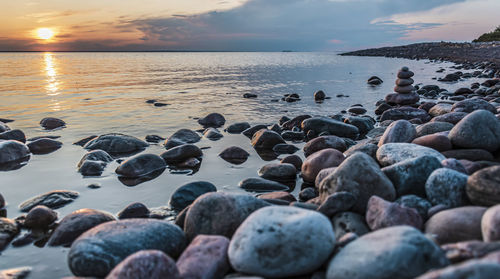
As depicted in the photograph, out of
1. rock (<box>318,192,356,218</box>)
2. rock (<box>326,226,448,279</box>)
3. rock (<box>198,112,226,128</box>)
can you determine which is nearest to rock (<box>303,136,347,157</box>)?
rock (<box>318,192,356,218</box>)

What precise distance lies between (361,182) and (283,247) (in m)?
1.62

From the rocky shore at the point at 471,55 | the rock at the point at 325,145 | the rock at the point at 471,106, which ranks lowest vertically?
the rock at the point at 325,145

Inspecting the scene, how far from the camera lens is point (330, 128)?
29.3ft

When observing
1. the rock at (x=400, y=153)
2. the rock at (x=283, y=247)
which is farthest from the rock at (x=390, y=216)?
the rock at (x=400, y=153)

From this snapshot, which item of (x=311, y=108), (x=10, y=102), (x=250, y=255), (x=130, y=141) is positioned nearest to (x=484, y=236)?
(x=250, y=255)

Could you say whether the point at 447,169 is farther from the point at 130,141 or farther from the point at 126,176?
the point at 130,141

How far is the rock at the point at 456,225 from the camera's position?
2.98m

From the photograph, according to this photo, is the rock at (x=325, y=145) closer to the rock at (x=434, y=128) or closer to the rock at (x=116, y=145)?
the rock at (x=434, y=128)

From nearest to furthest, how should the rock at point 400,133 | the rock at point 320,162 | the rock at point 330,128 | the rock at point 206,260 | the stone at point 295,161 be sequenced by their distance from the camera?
the rock at point 206,260
the rock at point 320,162
the rock at point 400,133
the stone at point 295,161
the rock at point 330,128

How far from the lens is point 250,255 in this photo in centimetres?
279

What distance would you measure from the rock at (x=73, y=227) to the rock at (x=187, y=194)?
3.24ft

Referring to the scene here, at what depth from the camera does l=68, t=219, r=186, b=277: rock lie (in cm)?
319

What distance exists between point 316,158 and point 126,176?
3236 mm

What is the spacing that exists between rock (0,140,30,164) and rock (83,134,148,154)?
3.87 feet
